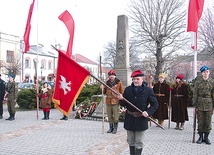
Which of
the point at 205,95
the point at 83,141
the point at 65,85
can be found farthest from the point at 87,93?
the point at 65,85

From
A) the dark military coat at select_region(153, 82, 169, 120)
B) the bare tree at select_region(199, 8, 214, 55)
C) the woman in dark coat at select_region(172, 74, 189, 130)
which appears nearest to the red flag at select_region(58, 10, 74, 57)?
the dark military coat at select_region(153, 82, 169, 120)

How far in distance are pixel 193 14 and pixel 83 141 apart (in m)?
5.05

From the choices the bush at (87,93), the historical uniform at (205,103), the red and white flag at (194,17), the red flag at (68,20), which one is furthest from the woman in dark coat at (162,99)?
the bush at (87,93)

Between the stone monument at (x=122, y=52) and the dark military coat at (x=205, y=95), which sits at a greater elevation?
the stone monument at (x=122, y=52)

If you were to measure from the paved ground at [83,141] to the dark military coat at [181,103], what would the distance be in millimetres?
438

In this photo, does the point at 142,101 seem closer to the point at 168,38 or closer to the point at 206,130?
the point at 206,130

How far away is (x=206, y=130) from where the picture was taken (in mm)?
6719

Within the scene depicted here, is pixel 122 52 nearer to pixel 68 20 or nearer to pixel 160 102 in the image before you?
pixel 68 20

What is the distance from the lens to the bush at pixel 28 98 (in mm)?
15352

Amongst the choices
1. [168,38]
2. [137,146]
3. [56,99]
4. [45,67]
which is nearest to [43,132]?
[56,99]

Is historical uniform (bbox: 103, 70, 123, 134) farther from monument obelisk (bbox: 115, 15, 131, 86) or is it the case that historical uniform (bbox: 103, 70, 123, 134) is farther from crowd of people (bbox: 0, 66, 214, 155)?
monument obelisk (bbox: 115, 15, 131, 86)

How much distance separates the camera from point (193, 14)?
26.4ft

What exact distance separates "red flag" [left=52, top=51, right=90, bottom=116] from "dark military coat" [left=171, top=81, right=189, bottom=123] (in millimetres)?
4683

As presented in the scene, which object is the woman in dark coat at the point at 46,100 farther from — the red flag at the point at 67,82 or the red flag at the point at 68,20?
the red flag at the point at 67,82
